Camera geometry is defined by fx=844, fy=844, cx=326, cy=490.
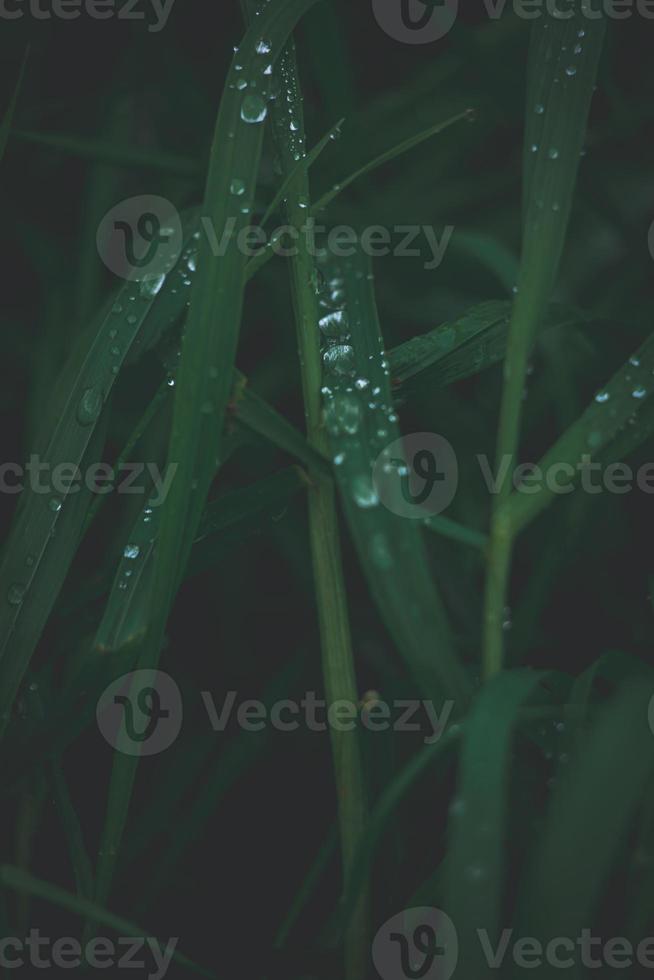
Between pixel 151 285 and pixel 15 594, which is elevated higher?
pixel 151 285

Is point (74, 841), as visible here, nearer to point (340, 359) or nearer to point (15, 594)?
point (15, 594)

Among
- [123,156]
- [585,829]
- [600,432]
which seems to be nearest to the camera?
[585,829]

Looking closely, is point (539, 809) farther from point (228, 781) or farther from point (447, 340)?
point (447, 340)

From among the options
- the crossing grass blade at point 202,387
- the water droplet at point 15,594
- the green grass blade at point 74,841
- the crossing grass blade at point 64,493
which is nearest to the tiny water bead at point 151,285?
the crossing grass blade at point 64,493

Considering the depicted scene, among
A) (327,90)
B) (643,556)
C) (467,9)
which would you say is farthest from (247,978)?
(467,9)

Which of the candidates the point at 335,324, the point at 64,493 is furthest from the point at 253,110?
the point at 64,493

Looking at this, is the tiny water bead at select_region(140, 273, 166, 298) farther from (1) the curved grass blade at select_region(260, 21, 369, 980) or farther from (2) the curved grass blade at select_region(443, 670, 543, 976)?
(2) the curved grass blade at select_region(443, 670, 543, 976)

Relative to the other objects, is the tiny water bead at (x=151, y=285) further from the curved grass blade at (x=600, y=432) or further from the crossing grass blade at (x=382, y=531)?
the curved grass blade at (x=600, y=432)
